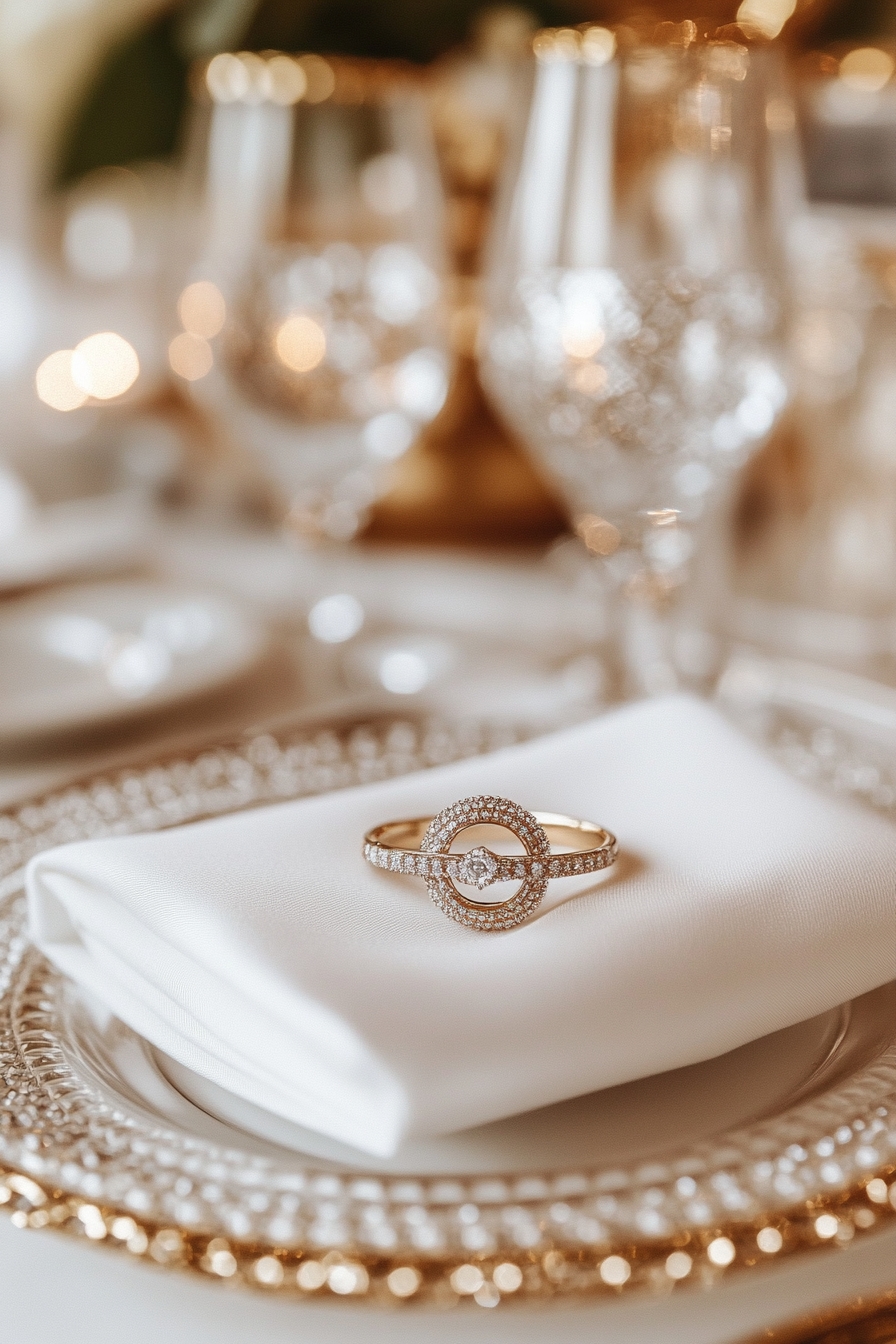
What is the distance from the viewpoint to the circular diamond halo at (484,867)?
1.00 ft

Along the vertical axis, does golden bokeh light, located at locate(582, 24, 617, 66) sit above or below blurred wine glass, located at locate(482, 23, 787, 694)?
above

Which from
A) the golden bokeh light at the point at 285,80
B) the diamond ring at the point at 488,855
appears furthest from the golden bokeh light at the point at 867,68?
the diamond ring at the point at 488,855

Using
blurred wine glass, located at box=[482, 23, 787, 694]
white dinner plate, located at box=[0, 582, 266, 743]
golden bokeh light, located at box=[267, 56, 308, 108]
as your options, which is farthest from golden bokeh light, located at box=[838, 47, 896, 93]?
white dinner plate, located at box=[0, 582, 266, 743]

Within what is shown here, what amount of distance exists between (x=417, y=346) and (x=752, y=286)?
0.17m

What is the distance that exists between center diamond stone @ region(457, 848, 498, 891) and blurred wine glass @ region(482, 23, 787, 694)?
27cm

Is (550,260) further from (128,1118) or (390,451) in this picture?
(128,1118)

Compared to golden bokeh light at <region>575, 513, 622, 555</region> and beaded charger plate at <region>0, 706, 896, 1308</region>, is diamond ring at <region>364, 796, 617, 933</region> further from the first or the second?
golden bokeh light at <region>575, 513, 622, 555</region>

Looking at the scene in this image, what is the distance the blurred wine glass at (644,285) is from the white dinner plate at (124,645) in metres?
0.16

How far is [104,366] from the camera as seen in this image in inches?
42.8

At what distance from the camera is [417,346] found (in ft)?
2.15

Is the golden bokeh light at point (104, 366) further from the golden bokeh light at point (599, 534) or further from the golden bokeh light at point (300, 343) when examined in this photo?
the golden bokeh light at point (599, 534)

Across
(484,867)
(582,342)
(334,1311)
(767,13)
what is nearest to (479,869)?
(484,867)

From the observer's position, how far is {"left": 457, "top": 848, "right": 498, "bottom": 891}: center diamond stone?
32 centimetres

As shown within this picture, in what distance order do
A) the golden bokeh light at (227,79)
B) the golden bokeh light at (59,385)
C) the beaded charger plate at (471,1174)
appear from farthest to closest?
the golden bokeh light at (59,385)
the golden bokeh light at (227,79)
the beaded charger plate at (471,1174)
